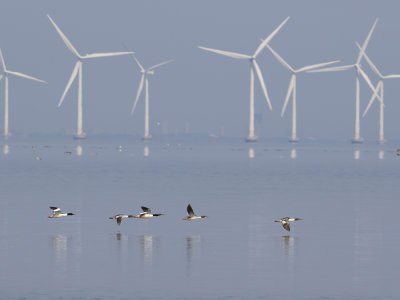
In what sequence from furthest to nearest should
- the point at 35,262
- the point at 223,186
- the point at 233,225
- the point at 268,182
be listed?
the point at 268,182 → the point at 223,186 → the point at 233,225 → the point at 35,262

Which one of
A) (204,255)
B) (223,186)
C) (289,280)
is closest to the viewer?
(289,280)

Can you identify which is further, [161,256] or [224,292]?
[161,256]

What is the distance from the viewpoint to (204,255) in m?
47.5

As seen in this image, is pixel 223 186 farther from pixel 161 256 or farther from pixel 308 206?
pixel 161 256

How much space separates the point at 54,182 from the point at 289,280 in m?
72.5

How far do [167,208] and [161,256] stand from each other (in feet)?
89.9

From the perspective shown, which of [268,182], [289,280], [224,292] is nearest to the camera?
[224,292]

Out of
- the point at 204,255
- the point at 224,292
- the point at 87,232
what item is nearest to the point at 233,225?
the point at 87,232

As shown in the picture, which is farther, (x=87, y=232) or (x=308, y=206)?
(x=308, y=206)

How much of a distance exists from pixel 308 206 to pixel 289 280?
3689cm

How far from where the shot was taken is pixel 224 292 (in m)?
38.5

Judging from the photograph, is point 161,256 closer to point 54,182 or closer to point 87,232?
point 87,232

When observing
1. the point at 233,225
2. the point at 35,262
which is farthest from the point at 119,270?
the point at 233,225

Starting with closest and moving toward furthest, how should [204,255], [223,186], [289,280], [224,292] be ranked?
1. [224,292]
2. [289,280]
3. [204,255]
4. [223,186]
